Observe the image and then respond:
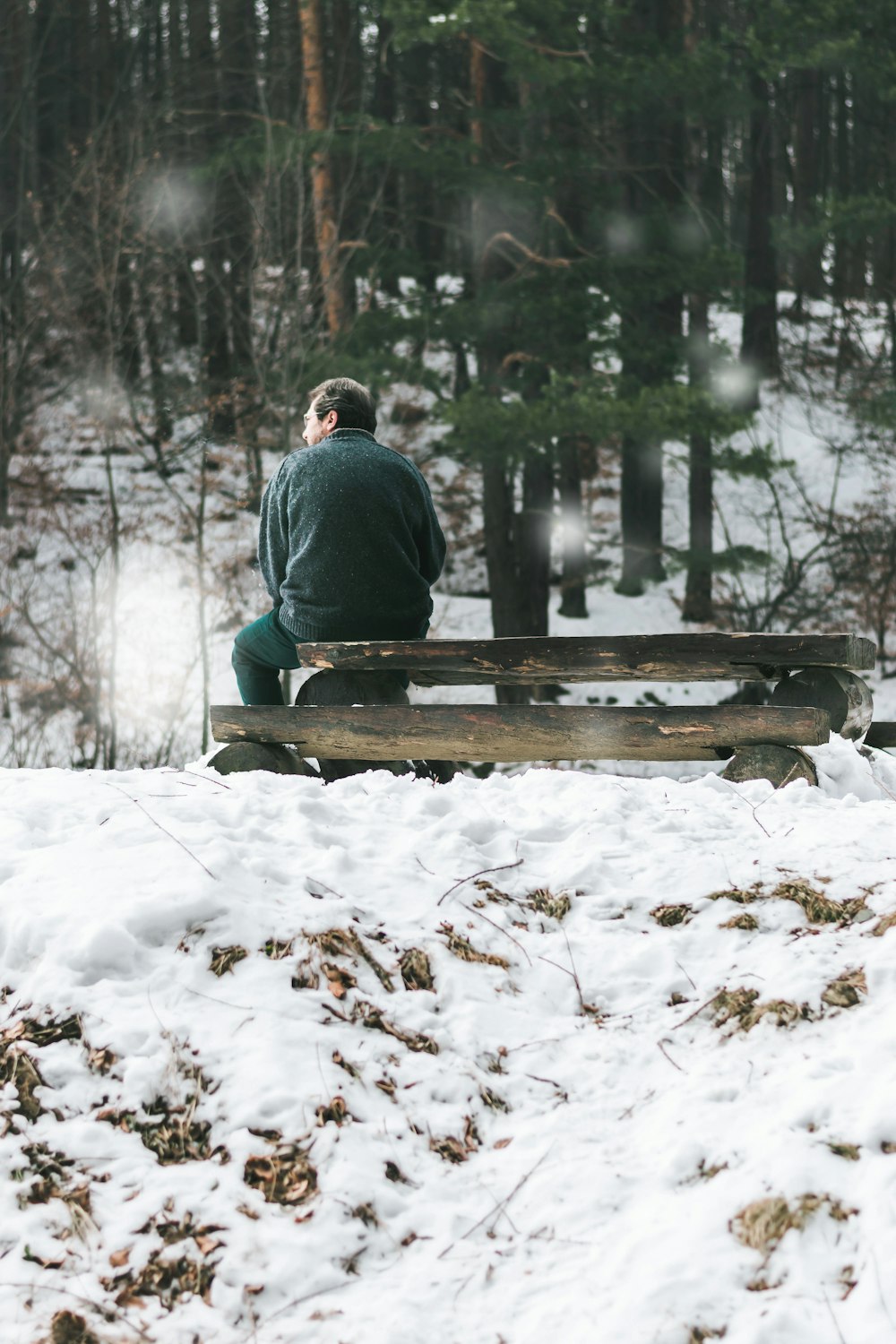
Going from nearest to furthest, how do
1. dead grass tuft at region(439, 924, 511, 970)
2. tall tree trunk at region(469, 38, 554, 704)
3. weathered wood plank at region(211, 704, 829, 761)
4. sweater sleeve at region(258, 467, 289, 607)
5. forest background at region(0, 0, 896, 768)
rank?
dead grass tuft at region(439, 924, 511, 970), weathered wood plank at region(211, 704, 829, 761), sweater sleeve at region(258, 467, 289, 607), forest background at region(0, 0, 896, 768), tall tree trunk at region(469, 38, 554, 704)

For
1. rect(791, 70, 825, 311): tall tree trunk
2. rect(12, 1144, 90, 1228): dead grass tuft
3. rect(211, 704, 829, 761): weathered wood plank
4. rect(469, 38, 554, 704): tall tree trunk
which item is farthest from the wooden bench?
rect(791, 70, 825, 311): tall tree trunk

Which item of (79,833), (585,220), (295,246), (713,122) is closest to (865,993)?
(79,833)

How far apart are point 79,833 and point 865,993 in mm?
2180

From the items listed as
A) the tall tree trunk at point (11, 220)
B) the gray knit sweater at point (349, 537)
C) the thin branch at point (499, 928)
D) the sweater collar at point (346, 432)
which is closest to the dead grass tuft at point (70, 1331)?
the thin branch at point (499, 928)

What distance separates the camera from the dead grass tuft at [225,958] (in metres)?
2.80

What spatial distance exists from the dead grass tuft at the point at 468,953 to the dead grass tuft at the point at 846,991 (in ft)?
2.57

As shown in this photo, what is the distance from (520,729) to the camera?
15.0 ft

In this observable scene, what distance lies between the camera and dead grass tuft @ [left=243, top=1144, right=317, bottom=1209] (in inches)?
88.7

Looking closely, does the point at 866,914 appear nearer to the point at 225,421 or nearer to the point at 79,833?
the point at 79,833

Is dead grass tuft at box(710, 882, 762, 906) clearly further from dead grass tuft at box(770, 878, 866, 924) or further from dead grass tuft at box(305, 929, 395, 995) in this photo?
dead grass tuft at box(305, 929, 395, 995)

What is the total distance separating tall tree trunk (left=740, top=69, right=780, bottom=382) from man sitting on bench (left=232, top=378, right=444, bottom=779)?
652 inches

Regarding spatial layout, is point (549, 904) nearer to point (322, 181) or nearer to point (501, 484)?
point (501, 484)

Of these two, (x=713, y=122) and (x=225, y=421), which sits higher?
(x=713, y=122)

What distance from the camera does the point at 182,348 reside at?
2339 centimetres
